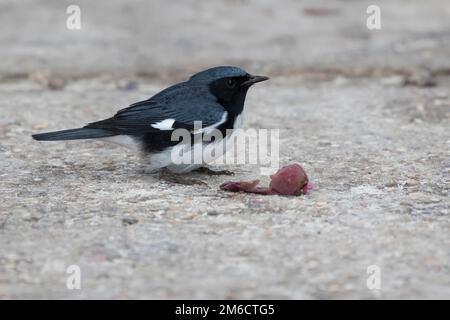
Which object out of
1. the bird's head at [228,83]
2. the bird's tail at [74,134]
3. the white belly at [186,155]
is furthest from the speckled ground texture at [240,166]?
the bird's head at [228,83]

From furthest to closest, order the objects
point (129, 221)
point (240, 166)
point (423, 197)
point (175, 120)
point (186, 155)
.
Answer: point (240, 166)
point (175, 120)
point (186, 155)
point (423, 197)
point (129, 221)

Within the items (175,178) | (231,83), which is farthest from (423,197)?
(175,178)

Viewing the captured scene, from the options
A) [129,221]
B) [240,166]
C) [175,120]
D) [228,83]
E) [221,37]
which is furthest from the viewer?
A: [221,37]

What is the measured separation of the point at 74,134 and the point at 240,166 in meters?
1.18

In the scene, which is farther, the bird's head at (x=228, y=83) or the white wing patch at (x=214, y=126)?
the bird's head at (x=228, y=83)

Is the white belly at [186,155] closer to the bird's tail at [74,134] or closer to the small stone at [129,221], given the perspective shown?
the bird's tail at [74,134]

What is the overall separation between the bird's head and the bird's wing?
54 mm

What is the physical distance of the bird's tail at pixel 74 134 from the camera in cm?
559

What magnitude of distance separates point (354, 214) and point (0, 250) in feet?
6.18

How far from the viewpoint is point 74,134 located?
221 inches

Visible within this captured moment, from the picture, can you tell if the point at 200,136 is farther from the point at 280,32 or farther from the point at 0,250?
the point at 280,32

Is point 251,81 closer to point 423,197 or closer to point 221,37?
point 423,197

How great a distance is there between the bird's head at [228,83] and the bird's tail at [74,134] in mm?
713
